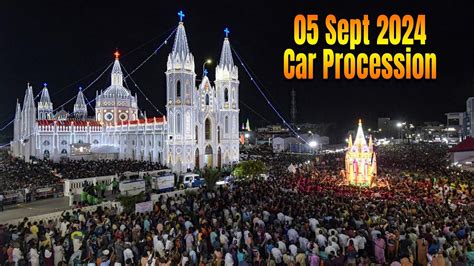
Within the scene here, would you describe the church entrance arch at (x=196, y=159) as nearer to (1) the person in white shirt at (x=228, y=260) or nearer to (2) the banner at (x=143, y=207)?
(2) the banner at (x=143, y=207)

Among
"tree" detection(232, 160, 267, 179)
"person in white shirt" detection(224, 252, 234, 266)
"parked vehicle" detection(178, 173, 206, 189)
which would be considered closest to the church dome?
"parked vehicle" detection(178, 173, 206, 189)

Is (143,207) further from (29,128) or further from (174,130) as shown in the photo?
(29,128)

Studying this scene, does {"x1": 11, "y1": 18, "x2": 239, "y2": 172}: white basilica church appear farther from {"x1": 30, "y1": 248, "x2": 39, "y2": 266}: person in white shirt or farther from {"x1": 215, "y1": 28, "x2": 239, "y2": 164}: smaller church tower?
{"x1": 30, "y1": 248, "x2": 39, "y2": 266}: person in white shirt

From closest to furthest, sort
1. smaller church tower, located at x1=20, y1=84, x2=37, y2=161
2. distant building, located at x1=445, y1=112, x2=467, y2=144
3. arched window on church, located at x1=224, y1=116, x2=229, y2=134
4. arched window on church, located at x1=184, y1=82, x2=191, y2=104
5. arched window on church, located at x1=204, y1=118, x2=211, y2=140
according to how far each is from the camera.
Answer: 1. arched window on church, located at x1=184, y1=82, x2=191, y2=104
2. arched window on church, located at x1=204, y1=118, x2=211, y2=140
3. arched window on church, located at x1=224, y1=116, x2=229, y2=134
4. smaller church tower, located at x1=20, y1=84, x2=37, y2=161
5. distant building, located at x1=445, y1=112, x2=467, y2=144

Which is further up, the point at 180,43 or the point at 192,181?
the point at 180,43

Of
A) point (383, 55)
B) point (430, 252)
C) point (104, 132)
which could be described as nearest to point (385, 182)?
point (383, 55)

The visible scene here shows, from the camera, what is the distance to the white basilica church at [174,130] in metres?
32.6

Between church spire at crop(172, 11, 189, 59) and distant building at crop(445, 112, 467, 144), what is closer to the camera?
church spire at crop(172, 11, 189, 59)

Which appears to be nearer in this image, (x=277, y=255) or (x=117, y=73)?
(x=277, y=255)

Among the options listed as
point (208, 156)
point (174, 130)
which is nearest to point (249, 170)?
point (174, 130)

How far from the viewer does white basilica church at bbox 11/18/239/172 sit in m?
32.6

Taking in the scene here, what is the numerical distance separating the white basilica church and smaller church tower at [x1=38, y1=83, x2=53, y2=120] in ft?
18.6

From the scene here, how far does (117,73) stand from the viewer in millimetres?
54812

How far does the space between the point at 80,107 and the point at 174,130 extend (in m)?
37.2
